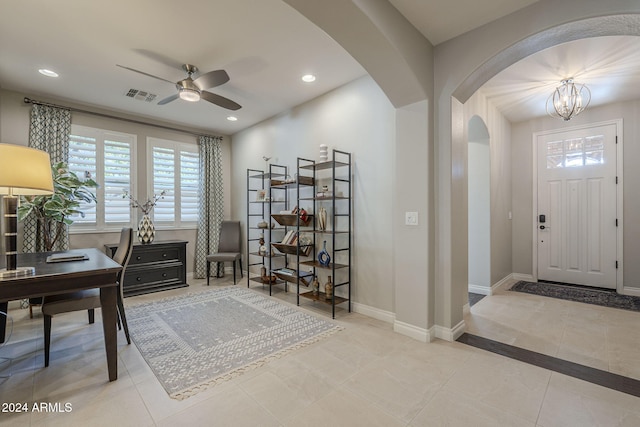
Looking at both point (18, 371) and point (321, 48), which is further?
point (321, 48)

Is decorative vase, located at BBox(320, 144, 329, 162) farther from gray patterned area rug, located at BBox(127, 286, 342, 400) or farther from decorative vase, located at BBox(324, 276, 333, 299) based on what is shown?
gray patterned area rug, located at BBox(127, 286, 342, 400)

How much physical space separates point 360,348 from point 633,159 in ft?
15.2

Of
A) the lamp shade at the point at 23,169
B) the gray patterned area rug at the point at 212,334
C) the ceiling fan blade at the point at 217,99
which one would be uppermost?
the ceiling fan blade at the point at 217,99

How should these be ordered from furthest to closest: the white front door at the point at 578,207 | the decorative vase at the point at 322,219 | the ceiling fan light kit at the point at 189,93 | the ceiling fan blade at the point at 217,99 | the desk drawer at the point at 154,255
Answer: the desk drawer at the point at 154,255
the white front door at the point at 578,207
the decorative vase at the point at 322,219
the ceiling fan blade at the point at 217,99
the ceiling fan light kit at the point at 189,93

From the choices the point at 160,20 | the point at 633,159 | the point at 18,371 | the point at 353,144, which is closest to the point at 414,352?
the point at 353,144

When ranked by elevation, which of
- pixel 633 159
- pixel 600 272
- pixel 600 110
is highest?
pixel 600 110

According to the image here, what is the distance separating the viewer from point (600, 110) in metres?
4.15

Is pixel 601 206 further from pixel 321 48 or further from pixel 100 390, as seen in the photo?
pixel 100 390

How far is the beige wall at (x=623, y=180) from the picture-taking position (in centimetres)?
391

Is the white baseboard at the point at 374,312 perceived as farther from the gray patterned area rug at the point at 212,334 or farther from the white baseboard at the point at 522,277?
the white baseboard at the point at 522,277

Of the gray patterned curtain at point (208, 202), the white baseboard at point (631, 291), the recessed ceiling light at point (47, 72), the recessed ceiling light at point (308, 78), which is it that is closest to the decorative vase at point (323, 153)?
the recessed ceiling light at point (308, 78)

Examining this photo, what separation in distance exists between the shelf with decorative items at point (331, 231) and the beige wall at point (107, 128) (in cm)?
262

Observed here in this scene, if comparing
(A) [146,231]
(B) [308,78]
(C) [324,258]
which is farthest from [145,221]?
(B) [308,78]

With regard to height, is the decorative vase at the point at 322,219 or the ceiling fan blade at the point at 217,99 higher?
the ceiling fan blade at the point at 217,99
